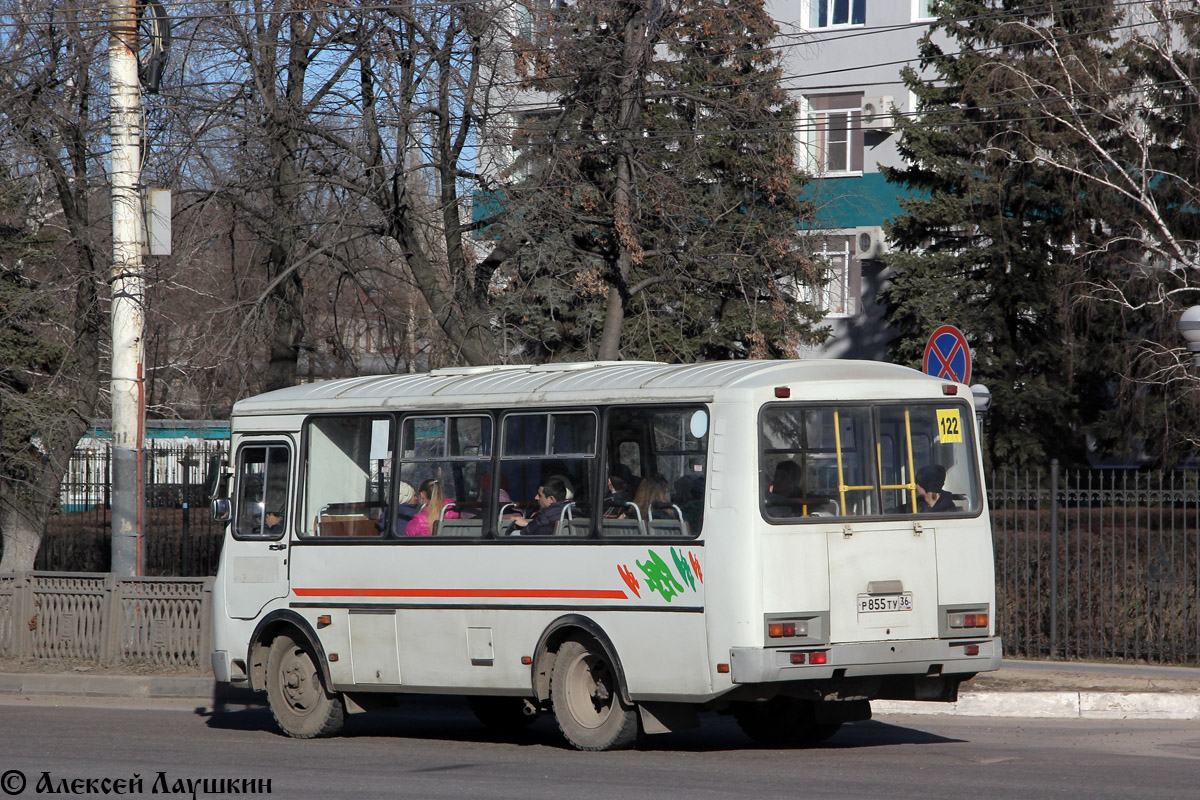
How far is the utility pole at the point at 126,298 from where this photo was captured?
53.4ft

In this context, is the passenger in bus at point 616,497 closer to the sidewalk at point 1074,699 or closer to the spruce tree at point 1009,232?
the sidewalk at point 1074,699

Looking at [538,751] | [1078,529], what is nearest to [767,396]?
[538,751]

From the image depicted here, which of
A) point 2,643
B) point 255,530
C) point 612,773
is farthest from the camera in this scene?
point 2,643

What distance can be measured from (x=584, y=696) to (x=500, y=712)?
6.54 feet

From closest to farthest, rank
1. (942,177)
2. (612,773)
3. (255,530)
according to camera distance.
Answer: (612,773) → (255,530) → (942,177)

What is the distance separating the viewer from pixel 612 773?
9242mm

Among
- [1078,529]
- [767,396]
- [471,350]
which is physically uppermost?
[471,350]

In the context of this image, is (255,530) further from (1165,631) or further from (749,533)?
(1165,631)

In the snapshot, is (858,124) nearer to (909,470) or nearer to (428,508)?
(428,508)

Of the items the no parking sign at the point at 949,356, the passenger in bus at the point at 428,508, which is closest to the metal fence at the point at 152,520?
the passenger in bus at the point at 428,508

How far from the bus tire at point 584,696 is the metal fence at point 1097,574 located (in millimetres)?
6179

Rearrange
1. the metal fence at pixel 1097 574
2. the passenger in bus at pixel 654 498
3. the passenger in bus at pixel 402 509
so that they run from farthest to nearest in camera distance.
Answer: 1. the metal fence at pixel 1097 574
2. the passenger in bus at pixel 402 509
3. the passenger in bus at pixel 654 498

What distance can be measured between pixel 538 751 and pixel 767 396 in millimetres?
3198

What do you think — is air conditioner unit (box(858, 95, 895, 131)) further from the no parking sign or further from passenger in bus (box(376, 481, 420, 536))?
passenger in bus (box(376, 481, 420, 536))
